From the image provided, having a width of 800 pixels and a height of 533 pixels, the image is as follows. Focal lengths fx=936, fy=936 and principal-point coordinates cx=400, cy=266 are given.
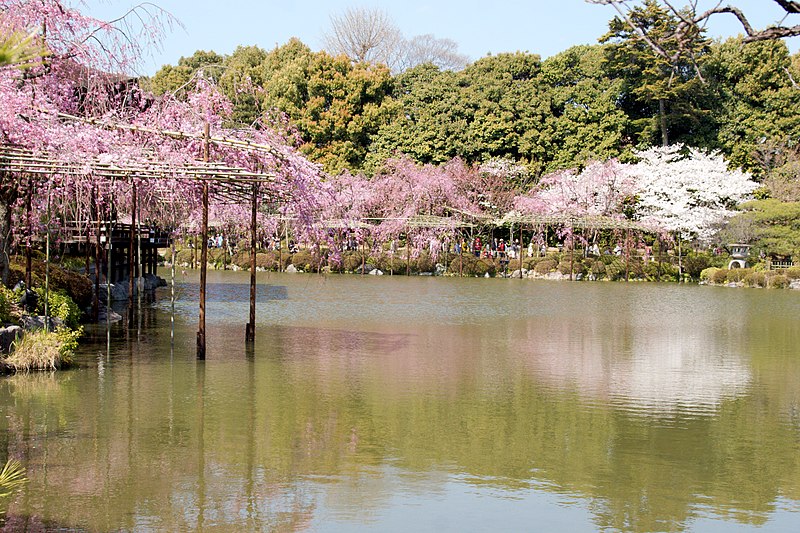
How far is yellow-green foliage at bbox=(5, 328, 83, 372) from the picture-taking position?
13078mm

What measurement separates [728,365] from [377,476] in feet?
31.9

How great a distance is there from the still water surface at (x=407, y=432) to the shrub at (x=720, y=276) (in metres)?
21.8

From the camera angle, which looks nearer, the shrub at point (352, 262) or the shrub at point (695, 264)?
the shrub at point (695, 264)

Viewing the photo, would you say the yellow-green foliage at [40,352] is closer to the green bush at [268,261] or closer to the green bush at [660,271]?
the green bush at [268,261]

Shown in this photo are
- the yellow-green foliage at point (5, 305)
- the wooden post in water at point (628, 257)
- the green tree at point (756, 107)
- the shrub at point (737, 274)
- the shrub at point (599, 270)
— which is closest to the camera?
the yellow-green foliage at point (5, 305)

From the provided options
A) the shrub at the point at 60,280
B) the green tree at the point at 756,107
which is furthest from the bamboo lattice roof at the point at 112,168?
the green tree at the point at 756,107

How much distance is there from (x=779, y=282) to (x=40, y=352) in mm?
33363

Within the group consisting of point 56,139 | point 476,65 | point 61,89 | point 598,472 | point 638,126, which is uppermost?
point 476,65

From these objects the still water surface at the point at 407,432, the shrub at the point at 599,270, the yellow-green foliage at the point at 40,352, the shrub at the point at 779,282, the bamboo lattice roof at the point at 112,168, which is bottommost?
the still water surface at the point at 407,432

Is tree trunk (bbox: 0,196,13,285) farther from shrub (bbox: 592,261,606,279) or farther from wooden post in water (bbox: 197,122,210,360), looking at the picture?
shrub (bbox: 592,261,606,279)

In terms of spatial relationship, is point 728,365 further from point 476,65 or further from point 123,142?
point 476,65

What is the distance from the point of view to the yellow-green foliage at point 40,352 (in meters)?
13.1

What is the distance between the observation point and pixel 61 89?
1641 cm

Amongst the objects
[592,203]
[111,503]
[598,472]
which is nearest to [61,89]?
[111,503]
